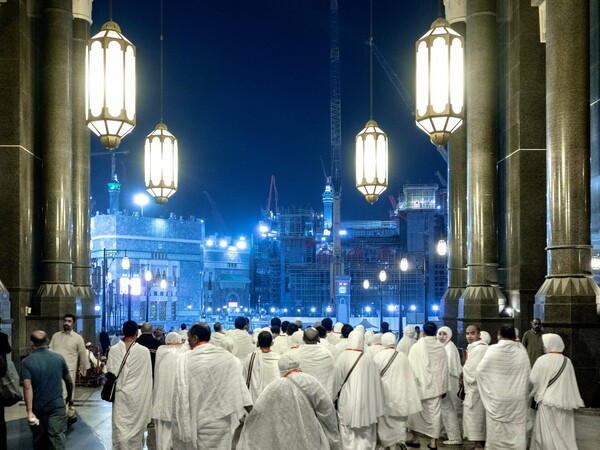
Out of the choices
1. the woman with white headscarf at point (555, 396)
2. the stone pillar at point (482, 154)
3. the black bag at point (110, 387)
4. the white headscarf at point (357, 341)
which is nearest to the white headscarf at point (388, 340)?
the white headscarf at point (357, 341)

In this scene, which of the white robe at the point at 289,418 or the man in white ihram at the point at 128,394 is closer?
the white robe at the point at 289,418

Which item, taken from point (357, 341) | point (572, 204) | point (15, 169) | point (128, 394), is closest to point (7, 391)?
point (128, 394)

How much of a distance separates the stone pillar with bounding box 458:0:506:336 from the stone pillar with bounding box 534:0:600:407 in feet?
16.1

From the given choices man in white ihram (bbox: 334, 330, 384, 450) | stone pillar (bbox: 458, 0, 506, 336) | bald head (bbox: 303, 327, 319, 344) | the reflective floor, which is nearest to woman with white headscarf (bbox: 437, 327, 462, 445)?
the reflective floor

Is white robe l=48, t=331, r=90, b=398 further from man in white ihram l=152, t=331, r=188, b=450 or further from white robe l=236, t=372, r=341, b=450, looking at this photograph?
white robe l=236, t=372, r=341, b=450

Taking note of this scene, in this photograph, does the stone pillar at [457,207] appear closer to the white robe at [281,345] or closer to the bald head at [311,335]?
the white robe at [281,345]

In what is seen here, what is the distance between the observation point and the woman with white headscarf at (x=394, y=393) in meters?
10.7

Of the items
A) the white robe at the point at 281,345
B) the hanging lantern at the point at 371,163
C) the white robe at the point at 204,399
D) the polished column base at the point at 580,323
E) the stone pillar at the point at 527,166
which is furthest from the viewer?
the stone pillar at the point at 527,166

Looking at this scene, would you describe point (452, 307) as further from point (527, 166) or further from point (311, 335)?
point (311, 335)

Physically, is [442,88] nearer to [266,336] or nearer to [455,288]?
[266,336]

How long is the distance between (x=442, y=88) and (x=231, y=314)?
97.2 m

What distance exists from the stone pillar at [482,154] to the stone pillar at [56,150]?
30.2ft

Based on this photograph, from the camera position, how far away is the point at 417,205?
300 feet

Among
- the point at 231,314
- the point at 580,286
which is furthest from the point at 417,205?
the point at 580,286
